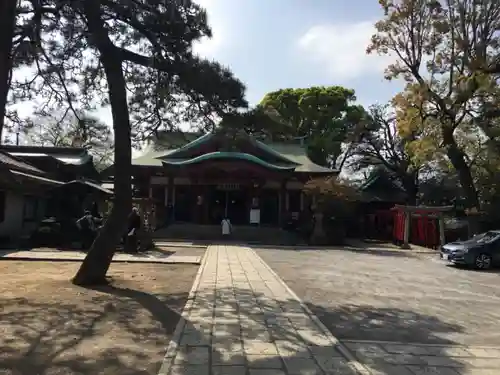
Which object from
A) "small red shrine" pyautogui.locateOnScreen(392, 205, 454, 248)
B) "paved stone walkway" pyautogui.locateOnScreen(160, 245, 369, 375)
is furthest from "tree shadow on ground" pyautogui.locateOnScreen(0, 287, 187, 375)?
"small red shrine" pyautogui.locateOnScreen(392, 205, 454, 248)

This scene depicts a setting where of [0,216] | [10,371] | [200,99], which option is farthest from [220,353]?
[0,216]

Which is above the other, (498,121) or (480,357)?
(498,121)

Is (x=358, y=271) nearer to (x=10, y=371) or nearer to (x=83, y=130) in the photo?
(x=83, y=130)

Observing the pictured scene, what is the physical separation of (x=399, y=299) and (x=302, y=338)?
14.8ft

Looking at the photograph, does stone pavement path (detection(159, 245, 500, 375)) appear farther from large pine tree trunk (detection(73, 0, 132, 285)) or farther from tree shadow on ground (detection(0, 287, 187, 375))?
large pine tree trunk (detection(73, 0, 132, 285))

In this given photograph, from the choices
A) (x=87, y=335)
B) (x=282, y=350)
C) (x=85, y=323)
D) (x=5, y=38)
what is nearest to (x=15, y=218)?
(x=85, y=323)

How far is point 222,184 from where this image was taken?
3039cm

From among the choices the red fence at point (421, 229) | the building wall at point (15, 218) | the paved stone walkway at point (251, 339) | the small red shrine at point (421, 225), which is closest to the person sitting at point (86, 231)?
the building wall at point (15, 218)

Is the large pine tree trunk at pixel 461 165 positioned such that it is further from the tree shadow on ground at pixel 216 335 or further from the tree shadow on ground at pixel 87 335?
the tree shadow on ground at pixel 87 335

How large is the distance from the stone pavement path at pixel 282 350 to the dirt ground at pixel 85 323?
0.33 metres

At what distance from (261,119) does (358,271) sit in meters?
7.65

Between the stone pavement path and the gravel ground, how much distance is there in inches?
18.7

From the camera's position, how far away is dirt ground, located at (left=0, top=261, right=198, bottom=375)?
4.80 meters

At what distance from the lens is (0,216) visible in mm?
19312
